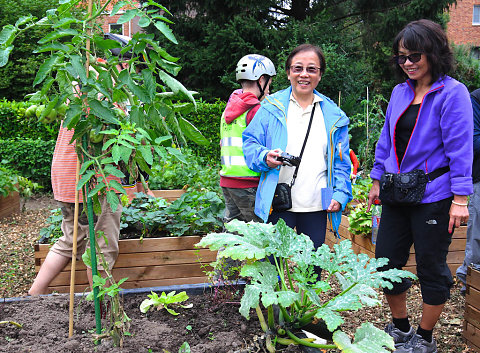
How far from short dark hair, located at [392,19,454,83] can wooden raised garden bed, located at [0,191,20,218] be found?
5.97 m

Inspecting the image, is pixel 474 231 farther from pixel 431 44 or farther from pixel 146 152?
pixel 146 152

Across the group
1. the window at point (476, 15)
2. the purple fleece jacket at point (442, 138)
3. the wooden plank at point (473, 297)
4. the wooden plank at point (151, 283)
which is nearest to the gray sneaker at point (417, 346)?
the wooden plank at point (473, 297)

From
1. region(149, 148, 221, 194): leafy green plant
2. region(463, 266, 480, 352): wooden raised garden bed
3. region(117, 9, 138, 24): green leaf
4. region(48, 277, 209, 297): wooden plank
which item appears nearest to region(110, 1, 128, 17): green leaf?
region(117, 9, 138, 24): green leaf

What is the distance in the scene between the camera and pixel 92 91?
1.87 metres

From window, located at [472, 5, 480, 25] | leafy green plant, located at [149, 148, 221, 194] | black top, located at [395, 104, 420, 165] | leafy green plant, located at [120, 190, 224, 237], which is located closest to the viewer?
black top, located at [395, 104, 420, 165]

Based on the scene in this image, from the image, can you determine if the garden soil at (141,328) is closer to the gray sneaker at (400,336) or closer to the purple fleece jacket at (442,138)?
the gray sneaker at (400,336)

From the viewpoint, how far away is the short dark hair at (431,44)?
8.73ft

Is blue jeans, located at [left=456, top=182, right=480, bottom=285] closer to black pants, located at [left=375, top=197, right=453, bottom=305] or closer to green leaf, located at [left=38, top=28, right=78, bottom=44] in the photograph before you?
black pants, located at [left=375, top=197, right=453, bottom=305]

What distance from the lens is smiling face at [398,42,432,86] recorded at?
2.70 metres

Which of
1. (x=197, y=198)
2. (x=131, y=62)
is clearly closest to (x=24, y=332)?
(x=131, y=62)

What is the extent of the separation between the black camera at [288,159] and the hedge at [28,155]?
750 cm

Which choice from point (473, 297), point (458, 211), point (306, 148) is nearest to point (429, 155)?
point (458, 211)

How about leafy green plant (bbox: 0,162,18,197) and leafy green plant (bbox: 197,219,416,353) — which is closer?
leafy green plant (bbox: 197,219,416,353)

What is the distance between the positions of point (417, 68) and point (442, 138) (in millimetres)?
428
